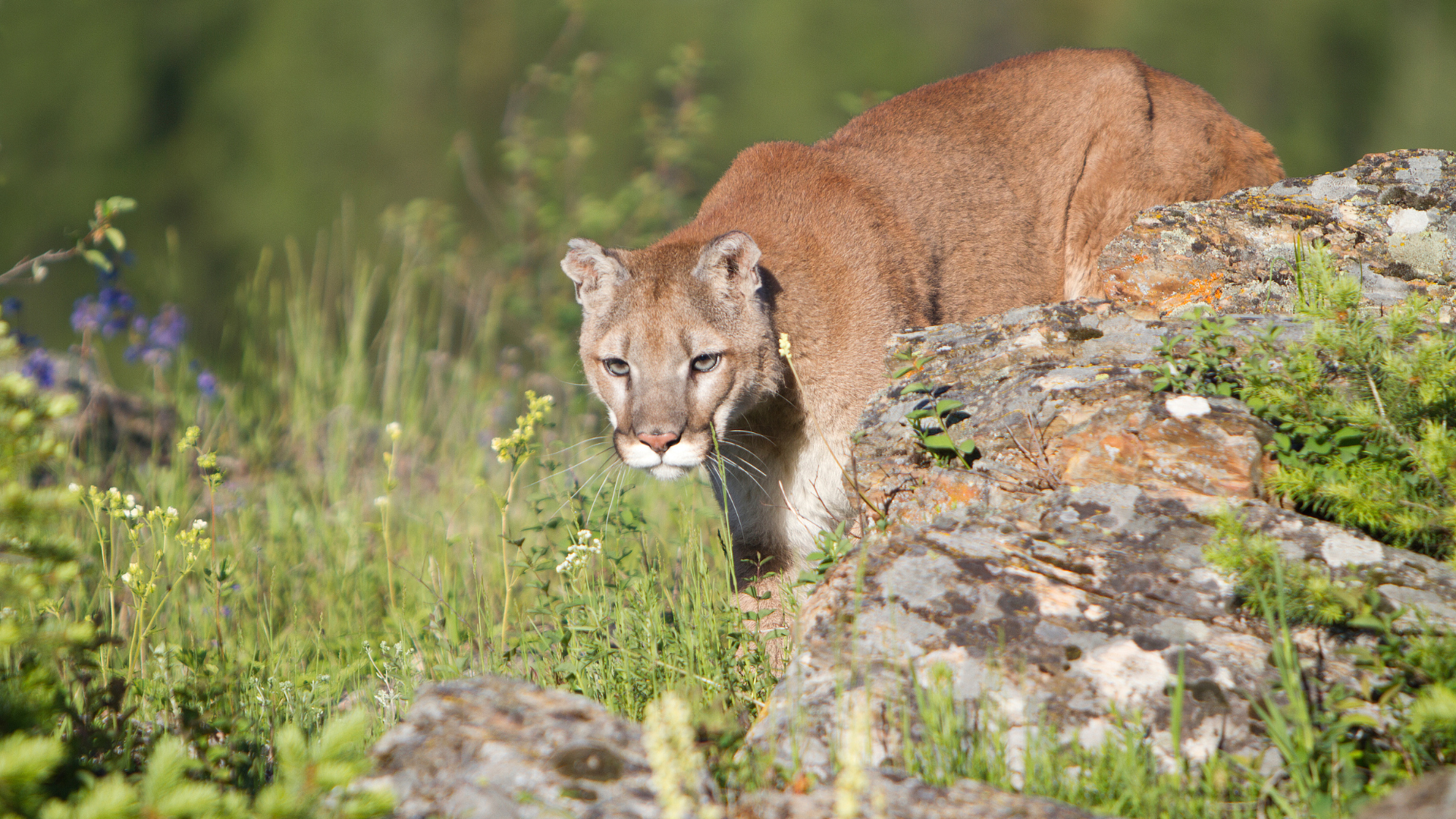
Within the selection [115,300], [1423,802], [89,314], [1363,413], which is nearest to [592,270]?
[115,300]

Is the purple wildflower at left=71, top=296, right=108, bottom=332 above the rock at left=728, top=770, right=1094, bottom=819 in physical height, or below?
above

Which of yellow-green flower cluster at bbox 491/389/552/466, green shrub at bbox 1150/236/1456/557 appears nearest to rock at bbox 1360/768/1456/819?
green shrub at bbox 1150/236/1456/557

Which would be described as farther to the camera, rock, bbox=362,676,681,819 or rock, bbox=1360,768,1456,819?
rock, bbox=362,676,681,819

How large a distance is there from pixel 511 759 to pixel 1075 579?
1.49 meters

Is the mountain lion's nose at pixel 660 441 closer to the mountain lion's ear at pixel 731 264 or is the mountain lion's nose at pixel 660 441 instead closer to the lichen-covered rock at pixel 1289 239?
the mountain lion's ear at pixel 731 264

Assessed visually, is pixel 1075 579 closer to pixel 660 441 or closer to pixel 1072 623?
pixel 1072 623

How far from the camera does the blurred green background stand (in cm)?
1359

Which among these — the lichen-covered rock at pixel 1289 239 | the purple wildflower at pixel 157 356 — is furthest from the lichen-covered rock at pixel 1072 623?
the purple wildflower at pixel 157 356

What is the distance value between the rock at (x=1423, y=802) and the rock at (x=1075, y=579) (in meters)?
0.53

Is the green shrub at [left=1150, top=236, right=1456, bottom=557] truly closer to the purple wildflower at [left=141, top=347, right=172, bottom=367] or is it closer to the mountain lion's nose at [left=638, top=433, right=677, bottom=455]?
the mountain lion's nose at [left=638, top=433, right=677, bottom=455]

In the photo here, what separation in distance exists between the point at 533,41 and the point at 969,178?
39.0 ft

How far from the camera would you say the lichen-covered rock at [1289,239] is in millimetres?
4105

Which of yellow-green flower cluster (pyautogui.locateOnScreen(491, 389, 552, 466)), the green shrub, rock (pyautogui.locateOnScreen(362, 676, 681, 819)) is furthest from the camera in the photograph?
yellow-green flower cluster (pyautogui.locateOnScreen(491, 389, 552, 466))

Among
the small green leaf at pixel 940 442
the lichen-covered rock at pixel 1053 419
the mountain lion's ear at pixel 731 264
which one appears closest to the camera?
the lichen-covered rock at pixel 1053 419
